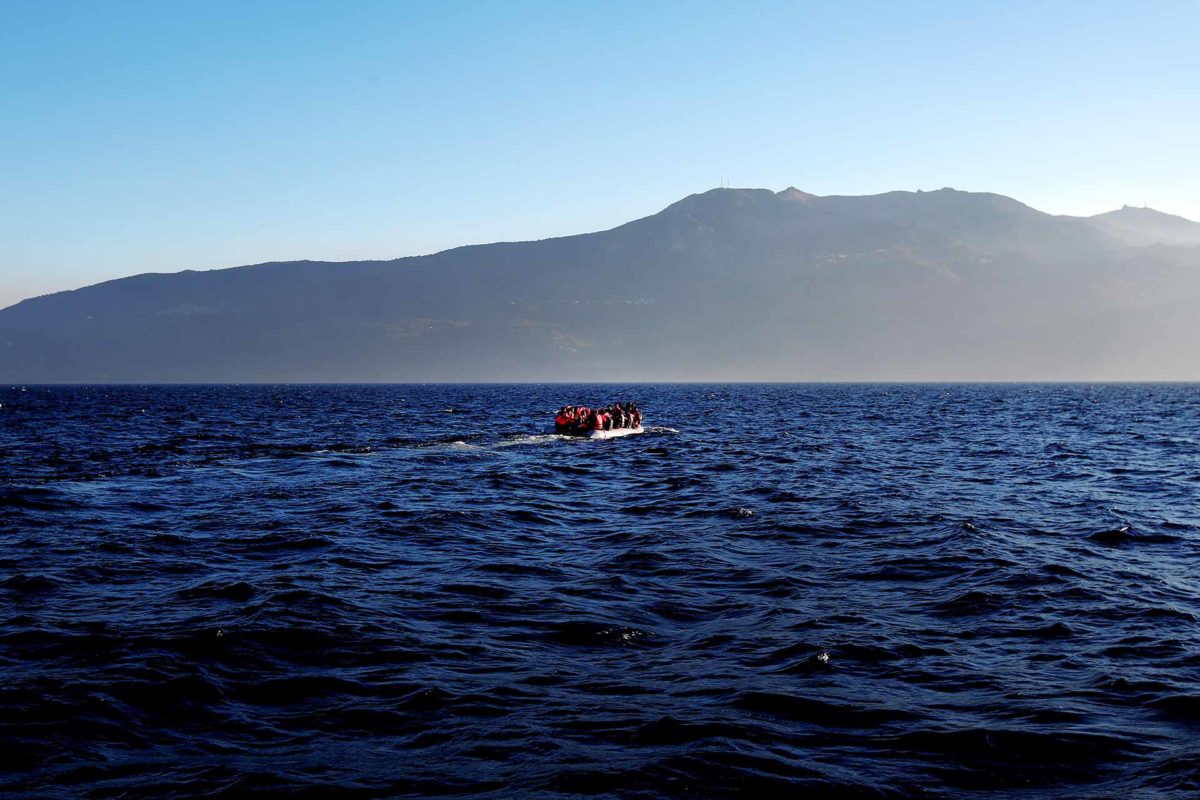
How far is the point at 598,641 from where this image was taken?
44.8ft

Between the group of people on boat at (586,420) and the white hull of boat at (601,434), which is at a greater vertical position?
the group of people on boat at (586,420)

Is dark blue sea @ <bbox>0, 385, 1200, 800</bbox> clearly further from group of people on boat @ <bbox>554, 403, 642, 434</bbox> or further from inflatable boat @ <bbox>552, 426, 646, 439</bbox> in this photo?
group of people on boat @ <bbox>554, 403, 642, 434</bbox>

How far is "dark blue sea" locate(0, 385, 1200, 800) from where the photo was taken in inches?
368

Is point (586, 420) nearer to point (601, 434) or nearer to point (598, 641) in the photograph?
point (601, 434)

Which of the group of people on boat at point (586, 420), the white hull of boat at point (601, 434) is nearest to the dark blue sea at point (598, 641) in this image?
the white hull of boat at point (601, 434)

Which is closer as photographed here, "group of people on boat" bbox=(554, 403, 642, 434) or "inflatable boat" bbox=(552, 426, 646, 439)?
"inflatable boat" bbox=(552, 426, 646, 439)

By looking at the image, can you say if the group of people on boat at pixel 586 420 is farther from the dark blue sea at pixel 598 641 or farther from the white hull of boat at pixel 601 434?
the dark blue sea at pixel 598 641

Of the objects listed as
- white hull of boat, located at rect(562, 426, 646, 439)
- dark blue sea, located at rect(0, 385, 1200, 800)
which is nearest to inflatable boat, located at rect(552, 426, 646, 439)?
white hull of boat, located at rect(562, 426, 646, 439)

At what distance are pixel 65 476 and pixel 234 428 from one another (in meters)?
31.2

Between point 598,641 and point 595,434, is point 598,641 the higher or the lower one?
the lower one

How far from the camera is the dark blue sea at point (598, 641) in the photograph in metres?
9.34

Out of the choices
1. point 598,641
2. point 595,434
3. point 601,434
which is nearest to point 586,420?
point 595,434

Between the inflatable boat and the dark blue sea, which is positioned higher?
the inflatable boat

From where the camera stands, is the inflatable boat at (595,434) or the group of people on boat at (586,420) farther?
the group of people on boat at (586,420)
